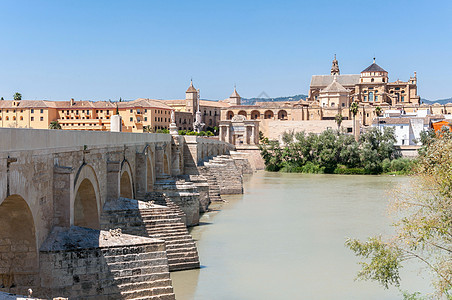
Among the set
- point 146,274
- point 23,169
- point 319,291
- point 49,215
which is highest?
point 23,169

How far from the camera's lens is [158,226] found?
14.7m

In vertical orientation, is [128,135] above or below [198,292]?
above

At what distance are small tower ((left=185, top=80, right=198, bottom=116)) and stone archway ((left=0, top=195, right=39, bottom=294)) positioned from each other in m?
85.4

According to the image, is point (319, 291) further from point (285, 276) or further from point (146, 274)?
point (146, 274)

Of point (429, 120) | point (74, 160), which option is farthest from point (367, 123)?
point (74, 160)

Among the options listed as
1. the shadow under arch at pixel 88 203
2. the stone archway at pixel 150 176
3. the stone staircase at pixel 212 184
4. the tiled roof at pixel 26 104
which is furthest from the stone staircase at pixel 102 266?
the tiled roof at pixel 26 104

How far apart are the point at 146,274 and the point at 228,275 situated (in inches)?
183

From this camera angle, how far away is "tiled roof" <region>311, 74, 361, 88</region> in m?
94.3

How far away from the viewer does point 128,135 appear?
58.2 ft

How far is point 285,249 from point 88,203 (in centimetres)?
734

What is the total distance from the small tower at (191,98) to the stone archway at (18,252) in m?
85.4

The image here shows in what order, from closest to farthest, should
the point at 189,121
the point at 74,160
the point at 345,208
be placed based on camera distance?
the point at 74,160, the point at 345,208, the point at 189,121

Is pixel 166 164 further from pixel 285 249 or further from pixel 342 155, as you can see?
pixel 342 155

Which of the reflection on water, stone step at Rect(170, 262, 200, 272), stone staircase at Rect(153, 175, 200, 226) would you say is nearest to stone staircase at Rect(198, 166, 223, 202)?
the reflection on water
